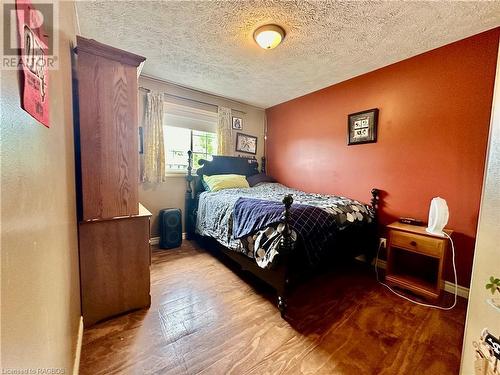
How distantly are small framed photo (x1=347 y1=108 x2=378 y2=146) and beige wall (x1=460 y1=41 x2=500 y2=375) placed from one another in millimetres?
1620

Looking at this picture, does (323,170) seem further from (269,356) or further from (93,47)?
(93,47)

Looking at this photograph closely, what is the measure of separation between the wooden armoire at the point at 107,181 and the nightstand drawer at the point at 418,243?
92.0 inches

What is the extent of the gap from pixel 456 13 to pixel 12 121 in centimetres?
270

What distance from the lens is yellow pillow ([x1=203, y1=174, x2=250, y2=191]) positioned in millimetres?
3076

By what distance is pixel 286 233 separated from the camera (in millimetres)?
1530

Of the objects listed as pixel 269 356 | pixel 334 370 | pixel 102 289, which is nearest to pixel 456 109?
pixel 334 370

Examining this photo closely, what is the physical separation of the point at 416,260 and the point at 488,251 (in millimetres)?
1574

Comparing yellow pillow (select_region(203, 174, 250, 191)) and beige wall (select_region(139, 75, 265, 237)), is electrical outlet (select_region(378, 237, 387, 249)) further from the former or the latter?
beige wall (select_region(139, 75, 265, 237))

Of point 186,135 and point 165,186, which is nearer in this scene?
point 165,186

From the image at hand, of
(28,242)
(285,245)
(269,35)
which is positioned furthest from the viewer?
(269,35)

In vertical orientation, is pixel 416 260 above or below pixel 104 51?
below

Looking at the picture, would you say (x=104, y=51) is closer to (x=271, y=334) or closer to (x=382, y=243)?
(x=271, y=334)

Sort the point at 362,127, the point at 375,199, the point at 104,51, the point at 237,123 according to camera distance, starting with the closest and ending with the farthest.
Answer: the point at 104,51 → the point at 375,199 → the point at 362,127 → the point at 237,123

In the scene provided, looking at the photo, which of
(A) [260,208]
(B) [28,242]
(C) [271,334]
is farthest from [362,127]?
(B) [28,242]
